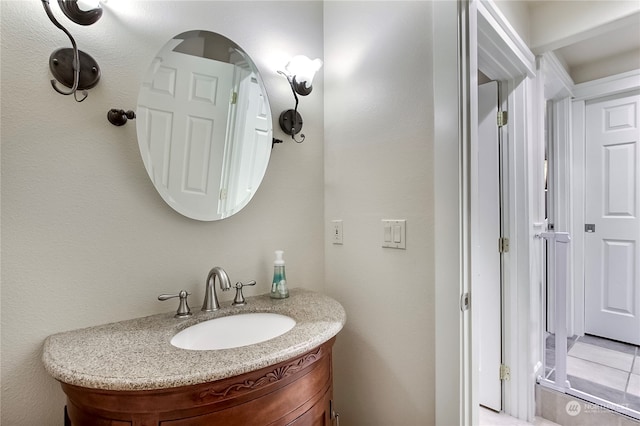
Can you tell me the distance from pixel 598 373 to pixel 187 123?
2.99 metres

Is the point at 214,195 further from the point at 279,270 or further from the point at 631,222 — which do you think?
the point at 631,222

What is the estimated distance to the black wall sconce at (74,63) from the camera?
88 centimetres

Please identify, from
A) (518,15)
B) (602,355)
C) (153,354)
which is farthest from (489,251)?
(153,354)

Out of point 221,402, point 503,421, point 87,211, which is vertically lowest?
point 503,421

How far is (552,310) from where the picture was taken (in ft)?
9.01

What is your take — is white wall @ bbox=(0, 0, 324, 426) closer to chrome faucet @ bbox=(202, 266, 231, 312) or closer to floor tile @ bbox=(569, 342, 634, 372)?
chrome faucet @ bbox=(202, 266, 231, 312)

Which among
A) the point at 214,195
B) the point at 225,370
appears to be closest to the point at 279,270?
the point at 214,195

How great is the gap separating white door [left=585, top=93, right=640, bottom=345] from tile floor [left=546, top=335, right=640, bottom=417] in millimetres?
178

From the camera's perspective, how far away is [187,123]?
1150mm

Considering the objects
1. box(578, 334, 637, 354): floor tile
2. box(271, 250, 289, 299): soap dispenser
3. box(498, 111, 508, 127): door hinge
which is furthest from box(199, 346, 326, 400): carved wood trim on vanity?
box(578, 334, 637, 354): floor tile

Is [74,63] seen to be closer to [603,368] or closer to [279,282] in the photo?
[279,282]

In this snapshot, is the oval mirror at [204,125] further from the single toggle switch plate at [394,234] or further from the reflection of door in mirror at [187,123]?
the single toggle switch plate at [394,234]

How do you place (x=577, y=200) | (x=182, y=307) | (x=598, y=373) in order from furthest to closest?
1. (x=577, y=200)
2. (x=598, y=373)
3. (x=182, y=307)

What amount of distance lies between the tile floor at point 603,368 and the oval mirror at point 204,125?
2.37m
